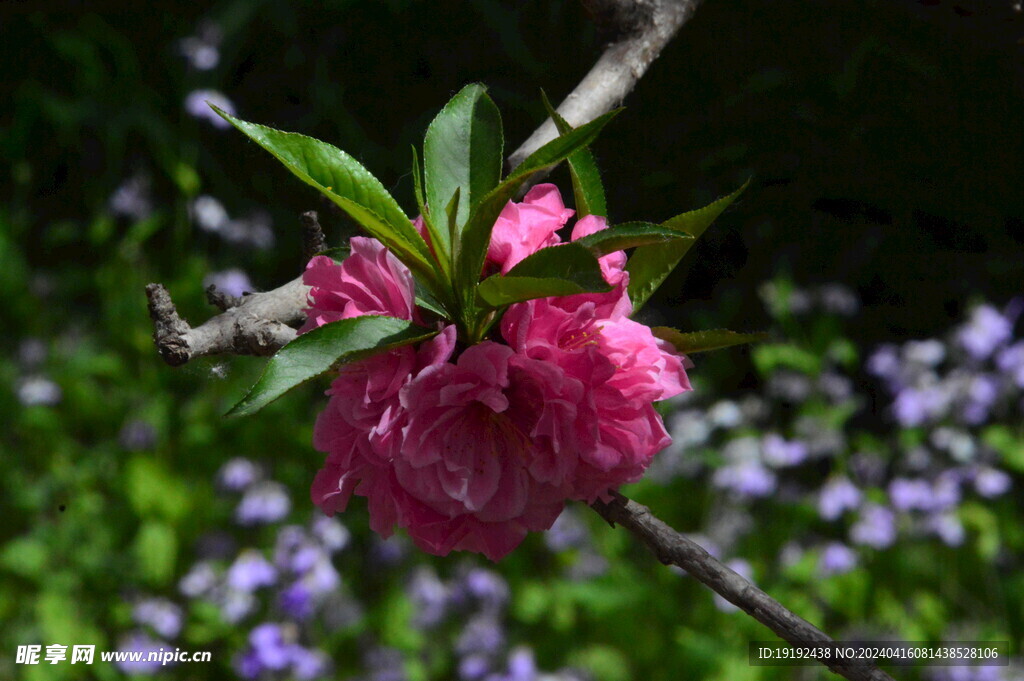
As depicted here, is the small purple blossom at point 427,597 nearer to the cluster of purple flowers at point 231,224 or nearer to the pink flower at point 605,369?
the cluster of purple flowers at point 231,224

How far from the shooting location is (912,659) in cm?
196

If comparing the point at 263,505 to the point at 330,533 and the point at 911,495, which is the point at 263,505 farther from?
the point at 911,495

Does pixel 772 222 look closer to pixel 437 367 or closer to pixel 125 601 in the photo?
pixel 125 601

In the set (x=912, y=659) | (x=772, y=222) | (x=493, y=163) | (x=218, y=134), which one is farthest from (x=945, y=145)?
(x=493, y=163)

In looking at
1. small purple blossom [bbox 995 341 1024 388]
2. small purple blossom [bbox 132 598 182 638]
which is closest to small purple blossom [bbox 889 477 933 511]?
small purple blossom [bbox 995 341 1024 388]

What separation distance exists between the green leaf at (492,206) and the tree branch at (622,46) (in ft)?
1.25

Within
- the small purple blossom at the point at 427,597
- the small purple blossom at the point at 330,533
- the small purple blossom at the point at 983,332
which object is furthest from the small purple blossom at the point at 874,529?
the small purple blossom at the point at 330,533

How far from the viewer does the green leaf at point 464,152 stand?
625mm

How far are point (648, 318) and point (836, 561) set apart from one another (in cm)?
71

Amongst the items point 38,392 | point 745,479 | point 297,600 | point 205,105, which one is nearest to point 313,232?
point 297,600

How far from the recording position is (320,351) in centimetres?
53

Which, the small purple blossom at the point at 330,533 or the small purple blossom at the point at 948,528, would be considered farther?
the small purple blossom at the point at 948,528

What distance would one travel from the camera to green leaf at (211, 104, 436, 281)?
0.55 metres

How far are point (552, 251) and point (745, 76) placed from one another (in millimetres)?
1963
